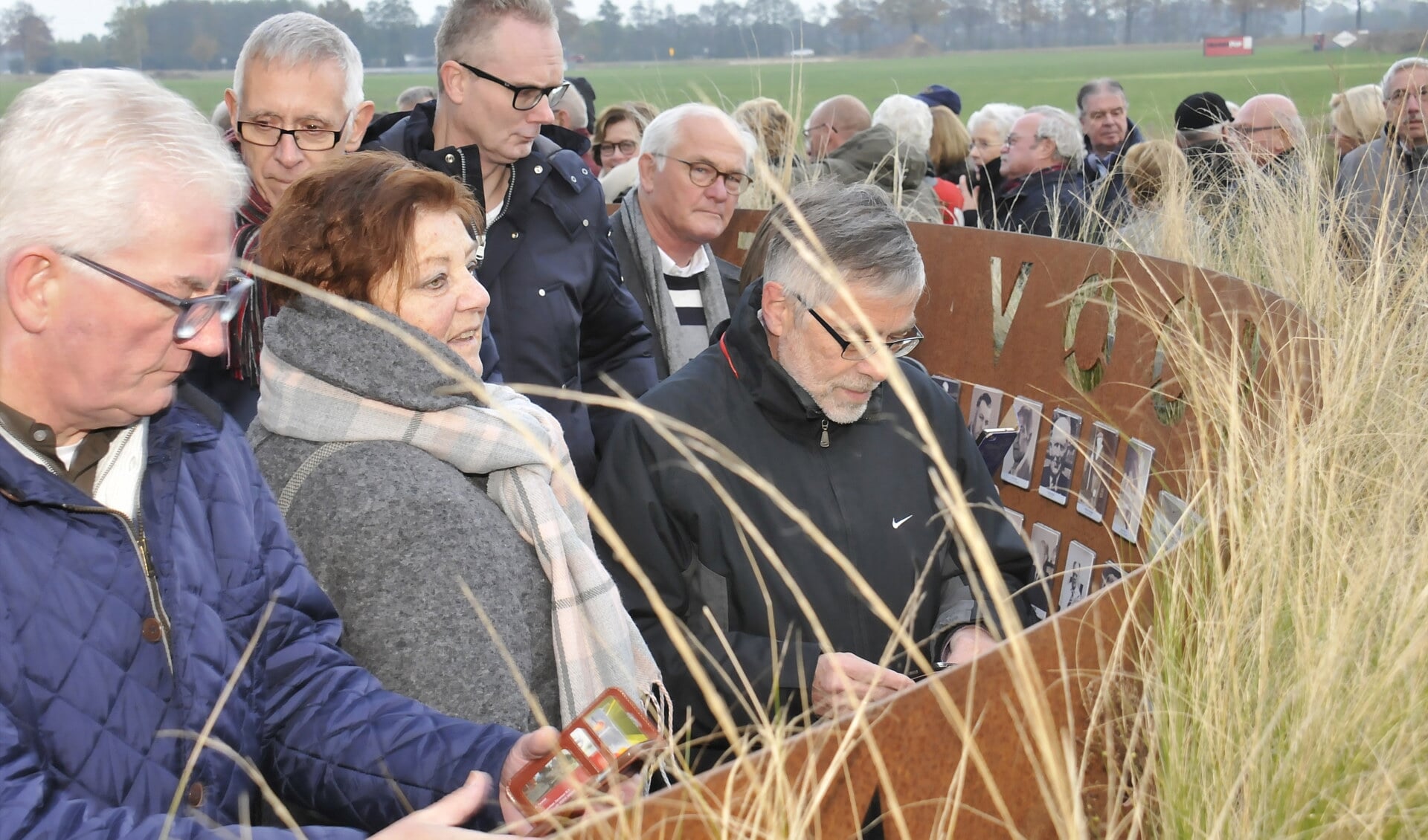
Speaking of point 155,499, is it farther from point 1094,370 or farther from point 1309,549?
point 1094,370

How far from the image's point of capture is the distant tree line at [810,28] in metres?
78.7

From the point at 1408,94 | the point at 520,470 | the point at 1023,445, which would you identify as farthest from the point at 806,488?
the point at 1408,94

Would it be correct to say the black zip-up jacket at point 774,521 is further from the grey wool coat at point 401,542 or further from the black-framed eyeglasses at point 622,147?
the black-framed eyeglasses at point 622,147

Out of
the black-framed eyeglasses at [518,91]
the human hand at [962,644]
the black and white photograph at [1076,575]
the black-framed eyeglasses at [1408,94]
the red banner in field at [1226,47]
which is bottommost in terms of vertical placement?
the black and white photograph at [1076,575]

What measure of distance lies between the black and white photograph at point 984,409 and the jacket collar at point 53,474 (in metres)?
2.68

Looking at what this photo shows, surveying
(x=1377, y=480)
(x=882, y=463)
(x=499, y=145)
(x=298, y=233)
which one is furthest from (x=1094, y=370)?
(x=298, y=233)

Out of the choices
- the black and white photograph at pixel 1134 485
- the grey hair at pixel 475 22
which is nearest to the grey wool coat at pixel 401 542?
the black and white photograph at pixel 1134 485

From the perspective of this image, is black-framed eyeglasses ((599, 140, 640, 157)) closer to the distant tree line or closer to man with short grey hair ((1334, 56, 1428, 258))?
man with short grey hair ((1334, 56, 1428, 258))

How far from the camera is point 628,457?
9.06ft

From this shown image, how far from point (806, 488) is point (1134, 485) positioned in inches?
33.0

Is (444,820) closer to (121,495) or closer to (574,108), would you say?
(121,495)

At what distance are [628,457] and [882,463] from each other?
563mm

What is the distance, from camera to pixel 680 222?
439 cm

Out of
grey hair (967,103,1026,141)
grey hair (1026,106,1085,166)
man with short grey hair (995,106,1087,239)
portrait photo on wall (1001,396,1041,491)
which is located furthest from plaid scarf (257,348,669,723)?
grey hair (967,103,1026,141)
